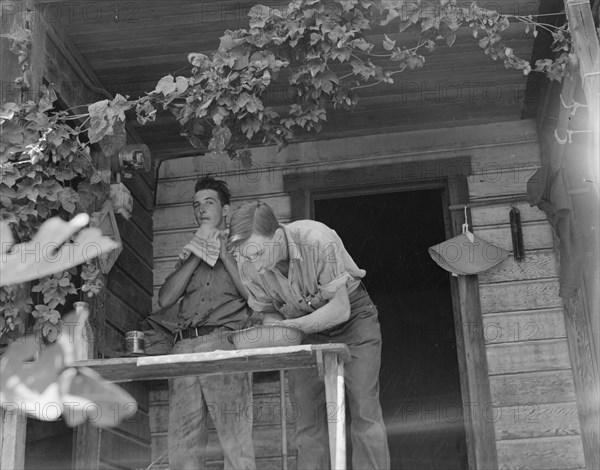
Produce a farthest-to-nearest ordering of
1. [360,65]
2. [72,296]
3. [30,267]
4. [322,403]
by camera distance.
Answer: [72,296] < [360,65] < [322,403] < [30,267]

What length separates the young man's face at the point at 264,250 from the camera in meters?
3.57

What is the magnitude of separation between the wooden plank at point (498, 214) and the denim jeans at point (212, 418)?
190cm

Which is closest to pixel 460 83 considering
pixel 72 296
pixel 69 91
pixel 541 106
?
pixel 541 106

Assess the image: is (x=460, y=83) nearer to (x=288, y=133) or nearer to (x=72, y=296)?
(x=288, y=133)

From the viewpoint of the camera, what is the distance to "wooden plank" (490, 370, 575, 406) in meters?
4.69

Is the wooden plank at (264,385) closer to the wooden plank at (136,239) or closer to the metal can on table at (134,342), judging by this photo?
the metal can on table at (134,342)

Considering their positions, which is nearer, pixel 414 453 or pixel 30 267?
pixel 30 267

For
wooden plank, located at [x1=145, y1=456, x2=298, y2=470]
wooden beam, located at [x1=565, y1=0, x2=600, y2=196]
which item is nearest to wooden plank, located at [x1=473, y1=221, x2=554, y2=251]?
wooden beam, located at [x1=565, y1=0, x2=600, y2=196]

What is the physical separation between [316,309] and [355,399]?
42cm

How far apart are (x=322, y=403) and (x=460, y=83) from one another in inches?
88.9

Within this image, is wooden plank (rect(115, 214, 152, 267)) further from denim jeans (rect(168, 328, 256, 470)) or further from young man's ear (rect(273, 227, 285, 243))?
young man's ear (rect(273, 227, 285, 243))

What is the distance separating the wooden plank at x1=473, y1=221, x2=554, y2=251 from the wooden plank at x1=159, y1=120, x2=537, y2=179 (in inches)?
16.9

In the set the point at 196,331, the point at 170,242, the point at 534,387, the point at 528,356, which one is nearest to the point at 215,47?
the point at 170,242

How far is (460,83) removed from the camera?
16.2 feet
